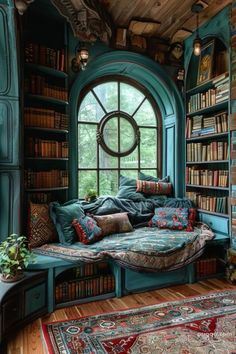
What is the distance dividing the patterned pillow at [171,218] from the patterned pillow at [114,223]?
0.39 metres

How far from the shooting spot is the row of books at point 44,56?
2.98m

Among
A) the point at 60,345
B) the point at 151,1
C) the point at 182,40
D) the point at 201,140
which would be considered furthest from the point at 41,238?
the point at 182,40

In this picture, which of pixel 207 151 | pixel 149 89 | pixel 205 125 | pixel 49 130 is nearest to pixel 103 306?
pixel 49 130

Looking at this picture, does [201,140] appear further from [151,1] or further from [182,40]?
[151,1]

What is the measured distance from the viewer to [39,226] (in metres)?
Result: 2.85

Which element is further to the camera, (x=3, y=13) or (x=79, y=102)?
(x=79, y=102)

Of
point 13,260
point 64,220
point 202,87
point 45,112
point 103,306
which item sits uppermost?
point 202,87

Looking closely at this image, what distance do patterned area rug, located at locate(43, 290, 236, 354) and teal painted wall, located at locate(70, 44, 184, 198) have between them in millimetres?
1623

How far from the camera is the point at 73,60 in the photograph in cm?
338

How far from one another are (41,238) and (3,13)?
2.13 meters

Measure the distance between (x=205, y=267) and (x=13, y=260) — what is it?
214 cm

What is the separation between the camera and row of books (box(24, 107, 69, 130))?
9.87 ft

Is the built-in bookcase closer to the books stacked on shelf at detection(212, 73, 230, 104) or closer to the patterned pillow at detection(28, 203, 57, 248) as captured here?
the books stacked on shelf at detection(212, 73, 230, 104)

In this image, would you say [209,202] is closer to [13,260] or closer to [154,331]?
[154,331]
